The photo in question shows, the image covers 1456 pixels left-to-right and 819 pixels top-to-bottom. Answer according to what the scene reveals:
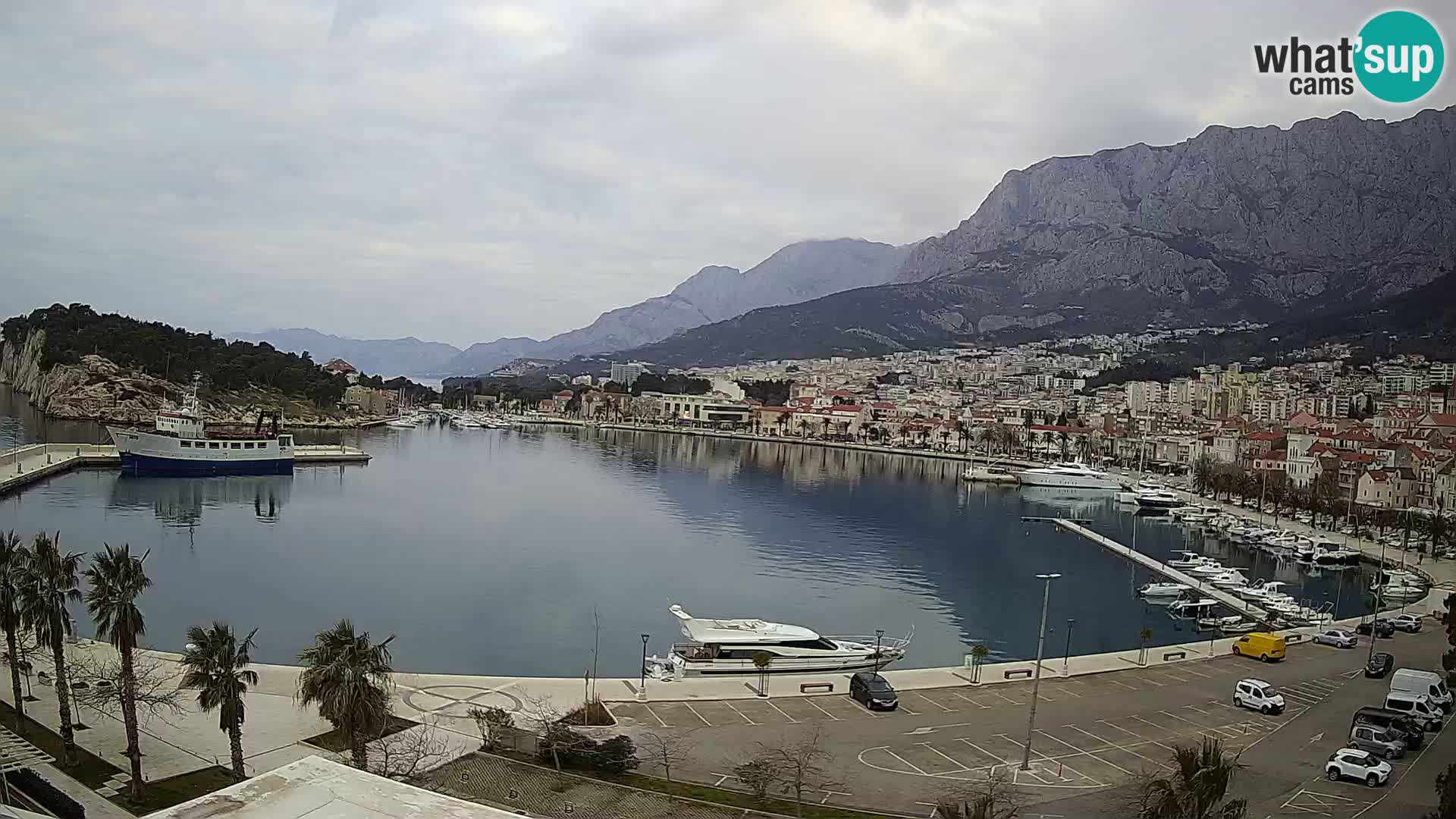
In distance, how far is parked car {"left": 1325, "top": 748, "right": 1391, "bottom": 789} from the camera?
1230 centimetres

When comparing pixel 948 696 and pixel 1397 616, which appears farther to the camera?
pixel 1397 616

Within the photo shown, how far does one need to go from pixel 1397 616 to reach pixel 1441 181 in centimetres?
13188

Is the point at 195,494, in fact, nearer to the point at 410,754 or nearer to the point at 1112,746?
the point at 410,754

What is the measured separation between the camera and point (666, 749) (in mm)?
12547

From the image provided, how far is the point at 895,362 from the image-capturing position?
158 m

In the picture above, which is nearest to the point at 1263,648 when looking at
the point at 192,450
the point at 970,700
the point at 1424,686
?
the point at 1424,686

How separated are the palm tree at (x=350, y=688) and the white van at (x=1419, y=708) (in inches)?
582

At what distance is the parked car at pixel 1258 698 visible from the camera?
15695 millimetres

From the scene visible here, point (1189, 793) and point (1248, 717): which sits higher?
point (1189, 793)

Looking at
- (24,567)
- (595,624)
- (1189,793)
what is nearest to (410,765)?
(24,567)

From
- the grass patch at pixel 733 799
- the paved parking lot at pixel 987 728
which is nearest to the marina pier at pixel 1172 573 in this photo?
the paved parking lot at pixel 987 728

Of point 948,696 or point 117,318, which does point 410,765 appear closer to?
point 948,696

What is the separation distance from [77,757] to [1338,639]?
23212mm

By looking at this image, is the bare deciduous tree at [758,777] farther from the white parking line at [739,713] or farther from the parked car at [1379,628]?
the parked car at [1379,628]
